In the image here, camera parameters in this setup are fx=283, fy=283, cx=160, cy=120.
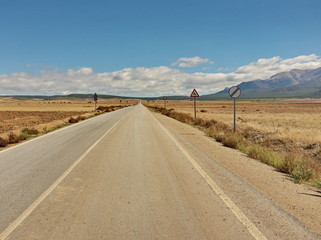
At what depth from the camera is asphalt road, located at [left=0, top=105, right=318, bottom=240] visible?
4.06 m

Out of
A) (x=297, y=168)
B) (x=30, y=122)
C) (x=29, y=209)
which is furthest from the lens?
(x=30, y=122)

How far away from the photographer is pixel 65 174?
7305 millimetres

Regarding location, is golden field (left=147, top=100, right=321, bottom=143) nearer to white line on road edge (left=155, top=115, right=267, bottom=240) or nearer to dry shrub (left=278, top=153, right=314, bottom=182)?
dry shrub (left=278, top=153, right=314, bottom=182)

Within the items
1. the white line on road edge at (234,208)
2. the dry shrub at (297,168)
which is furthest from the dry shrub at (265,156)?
the white line on road edge at (234,208)

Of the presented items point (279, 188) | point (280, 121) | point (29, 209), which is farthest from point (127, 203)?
point (280, 121)

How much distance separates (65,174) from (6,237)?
3.42 metres

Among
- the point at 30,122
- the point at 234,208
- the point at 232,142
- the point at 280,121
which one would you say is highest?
the point at 234,208

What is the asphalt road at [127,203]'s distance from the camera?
406 centimetres

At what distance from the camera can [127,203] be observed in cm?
520

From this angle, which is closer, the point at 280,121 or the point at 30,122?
the point at 280,121

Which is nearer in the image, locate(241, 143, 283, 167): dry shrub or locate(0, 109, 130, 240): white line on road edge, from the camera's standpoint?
locate(0, 109, 130, 240): white line on road edge

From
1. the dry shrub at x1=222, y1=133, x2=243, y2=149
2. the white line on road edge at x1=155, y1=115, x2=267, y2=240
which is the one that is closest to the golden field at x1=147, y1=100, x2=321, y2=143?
the dry shrub at x1=222, y1=133, x2=243, y2=149

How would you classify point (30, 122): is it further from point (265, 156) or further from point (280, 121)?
point (265, 156)

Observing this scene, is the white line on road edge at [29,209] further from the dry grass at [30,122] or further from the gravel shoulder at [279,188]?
the dry grass at [30,122]
